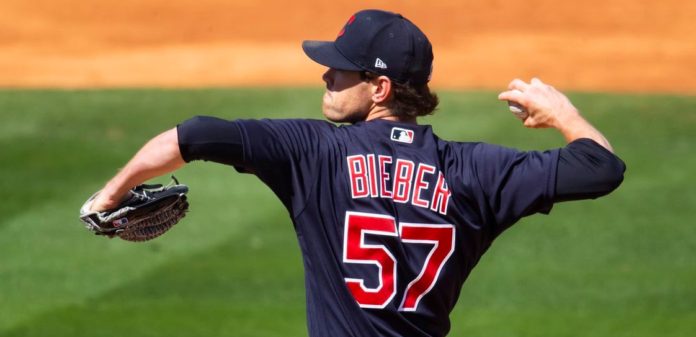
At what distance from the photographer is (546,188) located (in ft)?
10.8

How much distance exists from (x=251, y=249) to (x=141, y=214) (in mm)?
4867

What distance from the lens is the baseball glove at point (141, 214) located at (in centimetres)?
321

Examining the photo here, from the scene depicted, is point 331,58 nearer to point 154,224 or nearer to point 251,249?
point 154,224

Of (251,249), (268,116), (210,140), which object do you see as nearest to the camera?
(210,140)

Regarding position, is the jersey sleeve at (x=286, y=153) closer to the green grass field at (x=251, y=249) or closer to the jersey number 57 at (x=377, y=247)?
the jersey number 57 at (x=377, y=247)

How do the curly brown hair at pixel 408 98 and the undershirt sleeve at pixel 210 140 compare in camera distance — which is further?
the curly brown hair at pixel 408 98

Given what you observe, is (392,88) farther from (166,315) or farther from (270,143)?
(166,315)

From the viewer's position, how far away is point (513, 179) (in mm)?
3326

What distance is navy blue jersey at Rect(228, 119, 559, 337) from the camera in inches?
128

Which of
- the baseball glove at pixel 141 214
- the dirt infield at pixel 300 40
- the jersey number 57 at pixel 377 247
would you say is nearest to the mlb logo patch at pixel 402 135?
the jersey number 57 at pixel 377 247

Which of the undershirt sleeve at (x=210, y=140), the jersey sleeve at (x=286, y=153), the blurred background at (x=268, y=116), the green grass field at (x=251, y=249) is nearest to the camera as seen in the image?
the undershirt sleeve at (x=210, y=140)

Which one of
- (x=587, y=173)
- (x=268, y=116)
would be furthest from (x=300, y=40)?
(x=587, y=173)

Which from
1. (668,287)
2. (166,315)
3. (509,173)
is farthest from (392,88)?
(668,287)

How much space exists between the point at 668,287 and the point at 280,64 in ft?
22.6
